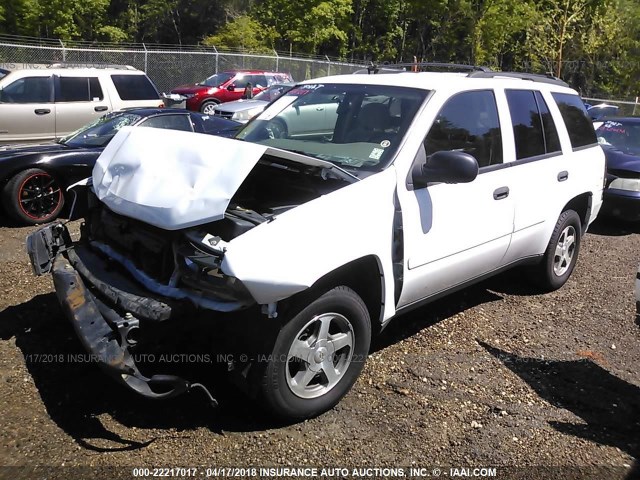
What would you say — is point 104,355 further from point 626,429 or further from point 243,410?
point 626,429

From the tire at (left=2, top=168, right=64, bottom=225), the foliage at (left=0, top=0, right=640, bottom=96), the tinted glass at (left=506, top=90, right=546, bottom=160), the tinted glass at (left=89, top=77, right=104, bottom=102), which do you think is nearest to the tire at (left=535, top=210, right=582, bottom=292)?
the tinted glass at (left=506, top=90, right=546, bottom=160)

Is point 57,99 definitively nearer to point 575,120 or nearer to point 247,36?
point 575,120

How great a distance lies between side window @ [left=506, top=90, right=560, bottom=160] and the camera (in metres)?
4.62

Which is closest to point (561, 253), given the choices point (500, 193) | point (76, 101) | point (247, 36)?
point (500, 193)

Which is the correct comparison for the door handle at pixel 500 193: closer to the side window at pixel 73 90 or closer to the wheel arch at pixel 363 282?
the wheel arch at pixel 363 282

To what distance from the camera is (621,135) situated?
9289mm

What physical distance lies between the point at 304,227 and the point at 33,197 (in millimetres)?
5068

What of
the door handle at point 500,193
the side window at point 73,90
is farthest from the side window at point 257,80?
the door handle at point 500,193

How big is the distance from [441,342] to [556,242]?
63.7 inches

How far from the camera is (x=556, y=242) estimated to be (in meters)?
5.25

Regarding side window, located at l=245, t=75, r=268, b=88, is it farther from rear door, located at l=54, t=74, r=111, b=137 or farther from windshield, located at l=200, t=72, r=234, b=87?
rear door, located at l=54, t=74, r=111, b=137

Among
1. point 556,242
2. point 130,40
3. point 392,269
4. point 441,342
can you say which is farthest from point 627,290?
point 130,40

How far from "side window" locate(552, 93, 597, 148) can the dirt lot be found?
1.71 meters

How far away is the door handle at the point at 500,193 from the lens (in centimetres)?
428
